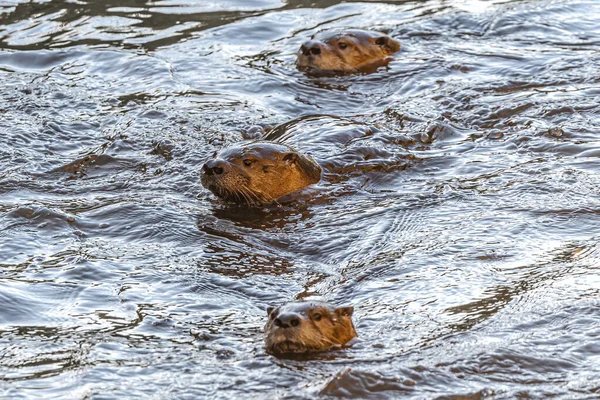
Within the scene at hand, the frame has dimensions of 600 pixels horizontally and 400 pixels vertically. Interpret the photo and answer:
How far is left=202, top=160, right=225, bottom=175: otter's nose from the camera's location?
754 centimetres

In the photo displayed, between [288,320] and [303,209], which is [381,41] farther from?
[288,320]

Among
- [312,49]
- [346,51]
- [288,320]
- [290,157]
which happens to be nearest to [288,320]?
[288,320]

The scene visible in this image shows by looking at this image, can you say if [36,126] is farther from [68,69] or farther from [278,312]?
[278,312]

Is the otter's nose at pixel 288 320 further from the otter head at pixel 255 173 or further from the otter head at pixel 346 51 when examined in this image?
the otter head at pixel 346 51

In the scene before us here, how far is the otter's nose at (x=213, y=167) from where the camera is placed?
7.54 meters

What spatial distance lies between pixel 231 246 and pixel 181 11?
6364 mm

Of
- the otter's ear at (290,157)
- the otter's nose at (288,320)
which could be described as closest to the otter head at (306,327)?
the otter's nose at (288,320)

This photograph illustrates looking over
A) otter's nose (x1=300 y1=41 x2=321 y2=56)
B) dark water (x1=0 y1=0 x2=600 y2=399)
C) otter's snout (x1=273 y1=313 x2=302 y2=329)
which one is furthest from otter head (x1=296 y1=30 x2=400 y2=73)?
otter's snout (x1=273 y1=313 x2=302 y2=329)

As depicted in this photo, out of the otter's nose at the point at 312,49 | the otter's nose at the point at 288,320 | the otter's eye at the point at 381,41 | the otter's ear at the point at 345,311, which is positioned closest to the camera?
the otter's nose at the point at 288,320

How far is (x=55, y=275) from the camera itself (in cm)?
635

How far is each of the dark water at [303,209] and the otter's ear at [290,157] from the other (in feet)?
0.95

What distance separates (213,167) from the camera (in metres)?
7.55

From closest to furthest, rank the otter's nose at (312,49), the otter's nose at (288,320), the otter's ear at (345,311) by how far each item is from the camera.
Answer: the otter's nose at (288,320) → the otter's ear at (345,311) → the otter's nose at (312,49)

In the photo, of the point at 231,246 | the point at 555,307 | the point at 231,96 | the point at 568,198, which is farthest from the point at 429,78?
the point at 555,307
